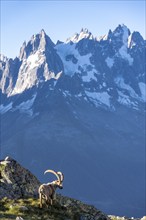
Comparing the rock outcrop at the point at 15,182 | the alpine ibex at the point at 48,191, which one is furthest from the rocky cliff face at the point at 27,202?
the alpine ibex at the point at 48,191

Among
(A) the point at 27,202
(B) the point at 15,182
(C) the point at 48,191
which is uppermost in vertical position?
(B) the point at 15,182

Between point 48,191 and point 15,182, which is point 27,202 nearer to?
point 48,191

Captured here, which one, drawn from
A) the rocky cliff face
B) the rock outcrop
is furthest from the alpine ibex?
the rock outcrop

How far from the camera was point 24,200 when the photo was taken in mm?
31000

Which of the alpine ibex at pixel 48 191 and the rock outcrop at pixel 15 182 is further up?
the rock outcrop at pixel 15 182

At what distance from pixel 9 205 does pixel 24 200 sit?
4.63 ft

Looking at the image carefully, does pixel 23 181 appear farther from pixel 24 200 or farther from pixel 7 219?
pixel 7 219

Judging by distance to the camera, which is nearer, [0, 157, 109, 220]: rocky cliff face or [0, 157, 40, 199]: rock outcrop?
[0, 157, 109, 220]: rocky cliff face

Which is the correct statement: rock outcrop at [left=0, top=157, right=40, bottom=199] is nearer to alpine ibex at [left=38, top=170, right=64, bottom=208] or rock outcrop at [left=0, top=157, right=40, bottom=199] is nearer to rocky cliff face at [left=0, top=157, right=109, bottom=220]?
rocky cliff face at [left=0, top=157, right=109, bottom=220]

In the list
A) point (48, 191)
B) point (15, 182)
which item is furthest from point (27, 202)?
point (15, 182)

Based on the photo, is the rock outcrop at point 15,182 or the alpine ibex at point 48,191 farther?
the rock outcrop at point 15,182

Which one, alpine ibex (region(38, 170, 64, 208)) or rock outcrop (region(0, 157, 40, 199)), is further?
rock outcrop (region(0, 157, 40, 199))

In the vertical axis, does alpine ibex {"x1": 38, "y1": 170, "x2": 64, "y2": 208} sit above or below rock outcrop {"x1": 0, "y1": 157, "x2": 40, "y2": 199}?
below

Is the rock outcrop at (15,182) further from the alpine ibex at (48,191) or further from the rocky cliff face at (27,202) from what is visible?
the alpine ibex at (48,191)
